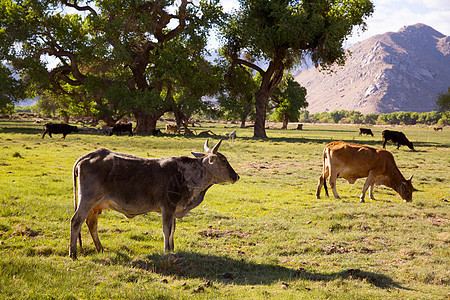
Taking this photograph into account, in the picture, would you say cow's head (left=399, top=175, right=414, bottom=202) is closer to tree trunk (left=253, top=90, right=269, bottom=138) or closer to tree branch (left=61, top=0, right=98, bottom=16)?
tree trunk (left=253, top=90, right=269, bottom=138)

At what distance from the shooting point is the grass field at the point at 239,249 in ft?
19.5

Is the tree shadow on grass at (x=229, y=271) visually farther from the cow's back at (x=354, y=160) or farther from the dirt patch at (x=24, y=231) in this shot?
the cow's back at (x=354, y=160)

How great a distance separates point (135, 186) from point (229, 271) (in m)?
2.59

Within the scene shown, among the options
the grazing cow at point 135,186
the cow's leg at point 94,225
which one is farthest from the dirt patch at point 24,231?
the cow's leg at point 94,225

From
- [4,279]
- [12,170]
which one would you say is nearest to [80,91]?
[12,170]

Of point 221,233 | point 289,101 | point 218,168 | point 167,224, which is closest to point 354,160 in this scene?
point 221,233

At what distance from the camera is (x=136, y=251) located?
25.6ft

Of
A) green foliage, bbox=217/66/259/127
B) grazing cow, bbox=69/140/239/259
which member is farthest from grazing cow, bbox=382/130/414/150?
grazing cow, bbox=69/140/239/259

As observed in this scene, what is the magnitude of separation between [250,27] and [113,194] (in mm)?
40116

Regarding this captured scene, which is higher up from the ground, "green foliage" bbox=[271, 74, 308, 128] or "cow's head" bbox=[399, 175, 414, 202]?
"green foliage" bbox=[271, 74, 308, 128]

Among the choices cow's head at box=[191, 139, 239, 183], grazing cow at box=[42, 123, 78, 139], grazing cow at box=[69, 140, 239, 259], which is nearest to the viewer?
grazing cow at box=[69, 140, 239, 259]

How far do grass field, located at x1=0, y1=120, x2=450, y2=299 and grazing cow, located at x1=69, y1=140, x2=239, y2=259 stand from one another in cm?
82

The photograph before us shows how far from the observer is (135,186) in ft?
24.6

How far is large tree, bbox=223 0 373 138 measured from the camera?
131ft
